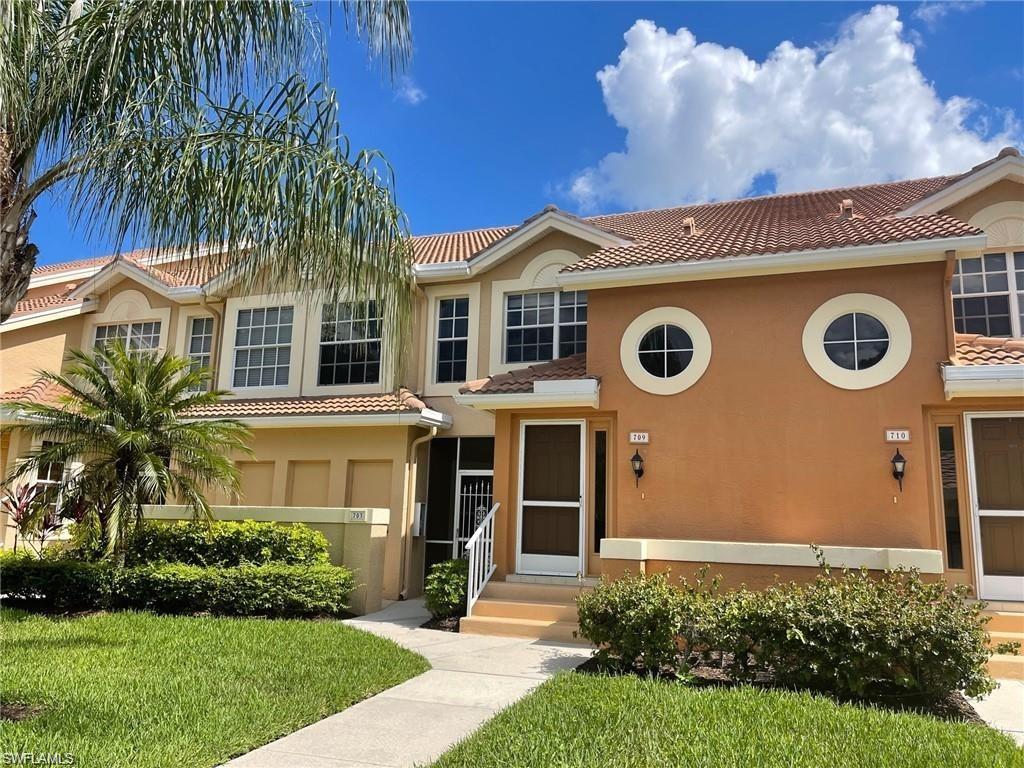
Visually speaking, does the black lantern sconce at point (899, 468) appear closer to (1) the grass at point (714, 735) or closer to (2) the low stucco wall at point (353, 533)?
(1) the grass at point (714, 735)

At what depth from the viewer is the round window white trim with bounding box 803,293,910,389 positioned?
32.6 feet

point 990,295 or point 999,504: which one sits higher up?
point 990,295

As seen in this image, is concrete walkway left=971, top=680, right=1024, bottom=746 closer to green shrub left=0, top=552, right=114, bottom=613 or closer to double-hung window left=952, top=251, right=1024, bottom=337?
double-hung window left=952, top=251, right=1024, bottom=337

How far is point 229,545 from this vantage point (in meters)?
11.9

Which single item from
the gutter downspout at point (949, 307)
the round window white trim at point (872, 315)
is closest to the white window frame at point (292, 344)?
the round window white trim at point (872, 315)

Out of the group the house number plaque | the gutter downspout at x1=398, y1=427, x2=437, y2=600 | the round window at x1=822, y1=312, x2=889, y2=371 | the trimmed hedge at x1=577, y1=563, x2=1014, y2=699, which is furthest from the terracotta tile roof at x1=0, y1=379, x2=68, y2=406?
the house number plaque

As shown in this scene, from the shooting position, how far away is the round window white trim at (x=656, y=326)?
1089 centimetres

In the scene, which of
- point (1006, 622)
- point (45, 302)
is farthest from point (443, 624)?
point (45, 302)

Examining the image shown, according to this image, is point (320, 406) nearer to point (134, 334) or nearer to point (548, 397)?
point (548, 397)

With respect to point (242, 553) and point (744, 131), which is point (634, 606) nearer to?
point (242, 553)

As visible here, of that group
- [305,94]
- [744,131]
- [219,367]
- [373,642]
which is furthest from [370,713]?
[219,367]

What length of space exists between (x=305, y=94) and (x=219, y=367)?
11606mm

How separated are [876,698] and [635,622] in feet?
8.25

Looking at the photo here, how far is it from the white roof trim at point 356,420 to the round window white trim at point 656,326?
4.35m
